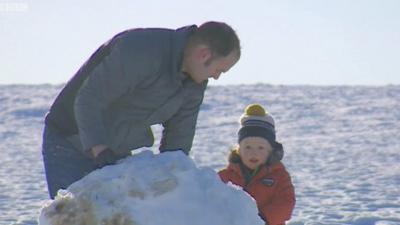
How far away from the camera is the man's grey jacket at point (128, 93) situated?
3.89 metres

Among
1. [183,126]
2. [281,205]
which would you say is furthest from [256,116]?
[183,126]

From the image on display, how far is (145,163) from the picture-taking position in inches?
148

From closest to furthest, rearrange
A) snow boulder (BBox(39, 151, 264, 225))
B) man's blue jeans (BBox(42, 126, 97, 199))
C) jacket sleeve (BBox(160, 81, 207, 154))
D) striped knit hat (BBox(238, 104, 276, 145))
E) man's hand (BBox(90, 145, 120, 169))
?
snow boulder (BBox(39, 151, 264, 225)) < man's hand (BBox(90, 145, 120, 169)) < man's blue jeans (BBox(42, 126, 97, 199)) < jacket sleeve (BBox(160, 81, 207, 154)) < striped knit hat (BBox(238, 104, 276, 145))

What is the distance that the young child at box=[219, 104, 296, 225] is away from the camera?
17.6 ft

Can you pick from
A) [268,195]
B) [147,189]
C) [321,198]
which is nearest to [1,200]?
[321,198]

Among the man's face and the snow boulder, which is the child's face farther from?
the snow boulder

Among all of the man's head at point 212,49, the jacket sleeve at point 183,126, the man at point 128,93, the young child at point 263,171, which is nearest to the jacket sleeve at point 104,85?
the man at point 128,93

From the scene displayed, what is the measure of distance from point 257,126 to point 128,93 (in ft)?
5.77

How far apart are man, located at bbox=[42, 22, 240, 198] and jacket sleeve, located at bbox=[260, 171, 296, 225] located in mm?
1135

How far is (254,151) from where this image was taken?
18.3 feet

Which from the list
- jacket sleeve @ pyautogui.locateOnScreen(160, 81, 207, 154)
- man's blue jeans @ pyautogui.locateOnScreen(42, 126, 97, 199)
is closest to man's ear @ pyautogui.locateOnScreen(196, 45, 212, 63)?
jacket sleeve @ pyautogui.locateOnScreen(160, 81, 207, 154)

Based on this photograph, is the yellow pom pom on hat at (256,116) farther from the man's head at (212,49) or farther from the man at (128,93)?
the man's head at (212,49)

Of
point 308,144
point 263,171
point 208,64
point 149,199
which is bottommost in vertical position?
point 308,144

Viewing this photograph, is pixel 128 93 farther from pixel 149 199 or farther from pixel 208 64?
pixel 149 199
